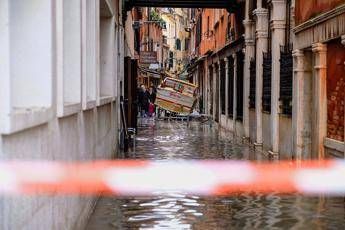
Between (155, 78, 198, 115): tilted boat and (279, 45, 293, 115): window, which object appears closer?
(279, 45, 293, 115): window

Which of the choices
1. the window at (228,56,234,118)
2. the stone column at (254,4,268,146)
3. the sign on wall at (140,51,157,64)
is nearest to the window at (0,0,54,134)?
the stone column at (254,4,268,146)

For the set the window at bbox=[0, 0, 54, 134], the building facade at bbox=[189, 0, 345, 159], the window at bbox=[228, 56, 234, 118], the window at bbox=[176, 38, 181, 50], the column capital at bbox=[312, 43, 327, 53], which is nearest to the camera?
the window at bbox=[0, 0, 54, 134]

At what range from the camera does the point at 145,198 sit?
34.2ft

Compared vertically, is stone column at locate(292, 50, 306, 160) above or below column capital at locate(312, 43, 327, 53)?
below

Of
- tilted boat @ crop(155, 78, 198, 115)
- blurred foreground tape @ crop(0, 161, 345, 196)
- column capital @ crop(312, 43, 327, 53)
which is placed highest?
column capital @ crop(312, 43, 327, 53)

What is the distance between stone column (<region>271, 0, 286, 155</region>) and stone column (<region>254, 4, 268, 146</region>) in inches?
86.8

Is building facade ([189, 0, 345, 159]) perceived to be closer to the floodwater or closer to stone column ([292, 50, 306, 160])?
stone column ([292, 50, 306, 160])

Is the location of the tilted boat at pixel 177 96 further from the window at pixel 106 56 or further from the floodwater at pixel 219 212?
the floodwater at pixel 219 212

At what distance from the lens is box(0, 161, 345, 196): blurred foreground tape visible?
6.25m

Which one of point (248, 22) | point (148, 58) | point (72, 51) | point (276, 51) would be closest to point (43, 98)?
point (72, 51)

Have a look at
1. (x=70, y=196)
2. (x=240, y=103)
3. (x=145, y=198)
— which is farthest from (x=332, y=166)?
(x=240, y=103)

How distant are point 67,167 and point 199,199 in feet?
14.1

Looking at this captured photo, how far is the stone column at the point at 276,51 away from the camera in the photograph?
16.5m

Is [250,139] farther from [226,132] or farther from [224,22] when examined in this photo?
[224,22]
